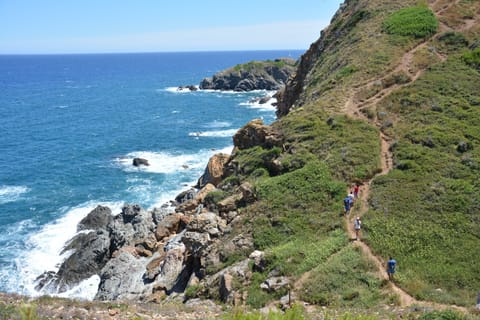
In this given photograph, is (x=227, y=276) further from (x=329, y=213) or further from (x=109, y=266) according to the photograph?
(x=109, y=266)

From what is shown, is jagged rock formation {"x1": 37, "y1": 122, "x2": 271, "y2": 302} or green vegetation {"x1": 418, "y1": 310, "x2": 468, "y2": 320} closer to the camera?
green vegetation {"x1": 418, "y1": 310, "x2": 468, "y2": 320}

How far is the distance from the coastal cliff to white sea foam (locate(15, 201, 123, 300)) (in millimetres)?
1422

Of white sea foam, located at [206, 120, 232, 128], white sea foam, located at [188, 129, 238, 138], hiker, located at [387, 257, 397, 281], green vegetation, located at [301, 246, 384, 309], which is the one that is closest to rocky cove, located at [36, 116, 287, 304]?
green vegetation, located at [301, 246, 384, 309]

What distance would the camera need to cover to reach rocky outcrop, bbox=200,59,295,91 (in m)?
152

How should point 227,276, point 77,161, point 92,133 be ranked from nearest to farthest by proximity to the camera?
point 227,276
point 77,161
point 92,133

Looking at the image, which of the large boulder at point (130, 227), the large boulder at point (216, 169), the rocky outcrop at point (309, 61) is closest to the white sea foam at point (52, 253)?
the large boulder at point (130, 227)

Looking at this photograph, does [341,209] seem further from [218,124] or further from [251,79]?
[251,79]

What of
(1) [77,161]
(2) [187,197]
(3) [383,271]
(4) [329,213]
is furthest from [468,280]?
(1) [77,161]

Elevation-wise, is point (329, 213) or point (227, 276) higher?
point (329, 213)

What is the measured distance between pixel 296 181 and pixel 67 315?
680 inches

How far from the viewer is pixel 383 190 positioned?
25.9m

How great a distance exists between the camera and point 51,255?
40469 mm

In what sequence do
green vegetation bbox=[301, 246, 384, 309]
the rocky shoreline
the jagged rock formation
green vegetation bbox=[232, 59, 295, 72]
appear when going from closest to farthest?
green vegetation bbox=[301, 246, 384, 309], the rocky shoreline, the jagged rock formation, green vegetation bbox=[232, 59, 295, 72]

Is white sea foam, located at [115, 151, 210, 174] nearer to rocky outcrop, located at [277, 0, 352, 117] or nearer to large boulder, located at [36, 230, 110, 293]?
rocky outcrop, located at [277, 0, 352, 117]
